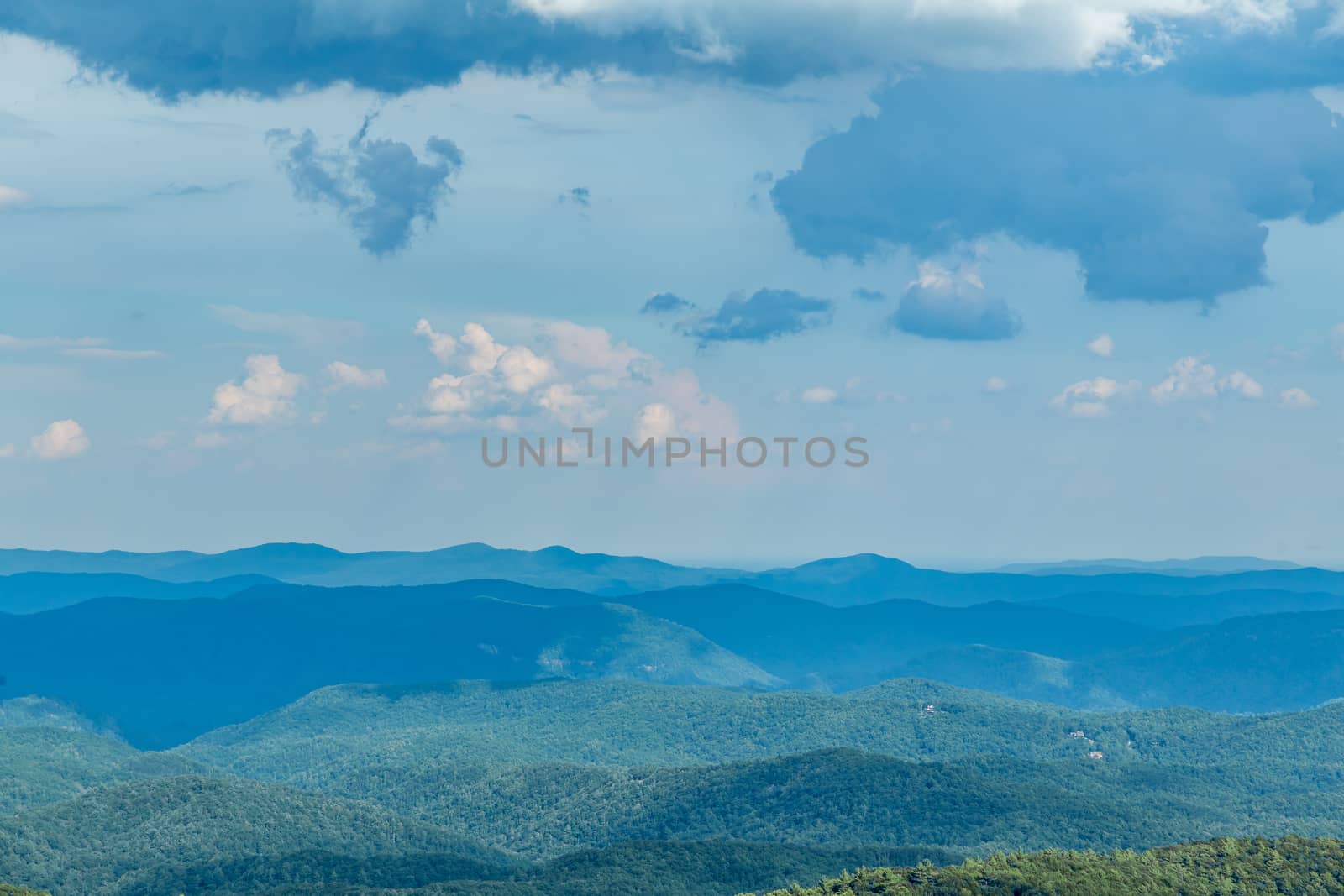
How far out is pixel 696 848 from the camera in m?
187

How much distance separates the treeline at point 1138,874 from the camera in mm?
119250

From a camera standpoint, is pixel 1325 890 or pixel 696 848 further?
pixel 696 848

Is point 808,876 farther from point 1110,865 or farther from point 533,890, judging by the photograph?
point 1110,865

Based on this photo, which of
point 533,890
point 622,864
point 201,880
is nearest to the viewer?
point 533,890

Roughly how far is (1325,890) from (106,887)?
459 feet

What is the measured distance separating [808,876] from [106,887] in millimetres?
86676

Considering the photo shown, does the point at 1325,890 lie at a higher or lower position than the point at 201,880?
higher

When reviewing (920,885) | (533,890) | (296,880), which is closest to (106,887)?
(296,880)

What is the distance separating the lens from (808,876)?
571 feet

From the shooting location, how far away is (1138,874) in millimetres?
124750

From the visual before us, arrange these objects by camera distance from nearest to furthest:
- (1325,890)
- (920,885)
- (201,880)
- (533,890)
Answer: (920,885) < (1325,890) < (533,890) < (201,880)

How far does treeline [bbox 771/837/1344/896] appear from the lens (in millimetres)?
119250

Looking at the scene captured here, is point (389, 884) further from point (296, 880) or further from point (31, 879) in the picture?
point (31, 879)

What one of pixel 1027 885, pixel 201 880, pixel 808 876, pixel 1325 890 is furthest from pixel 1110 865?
pixel 201 880
